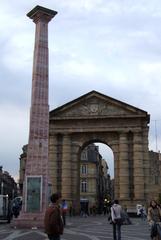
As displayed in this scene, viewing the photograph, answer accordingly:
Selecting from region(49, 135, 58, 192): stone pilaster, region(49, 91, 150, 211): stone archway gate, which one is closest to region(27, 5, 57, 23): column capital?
region(49, 91, 150, 211): stone archway gate

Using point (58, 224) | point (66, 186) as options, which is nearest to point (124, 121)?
point (66, 186)

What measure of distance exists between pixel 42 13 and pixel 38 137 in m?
8.04

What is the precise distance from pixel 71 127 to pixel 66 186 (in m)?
7.74

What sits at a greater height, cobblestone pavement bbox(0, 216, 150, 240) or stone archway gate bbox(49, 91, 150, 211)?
stone archway gate bbox(49, 91, 150, 211)

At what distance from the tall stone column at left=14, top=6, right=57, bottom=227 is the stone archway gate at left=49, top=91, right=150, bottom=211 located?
31098mm

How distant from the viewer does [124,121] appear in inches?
2336

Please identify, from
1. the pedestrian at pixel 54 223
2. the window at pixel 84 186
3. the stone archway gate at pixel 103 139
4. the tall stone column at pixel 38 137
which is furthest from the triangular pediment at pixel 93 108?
the pedestrian at pixel 54 223

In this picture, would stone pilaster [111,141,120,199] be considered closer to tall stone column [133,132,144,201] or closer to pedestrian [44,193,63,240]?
tall stone column [133,132,144,201]

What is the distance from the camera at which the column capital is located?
2916 centimetres

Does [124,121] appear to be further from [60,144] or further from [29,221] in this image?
[29,221]

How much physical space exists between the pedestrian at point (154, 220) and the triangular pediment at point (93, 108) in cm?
4403

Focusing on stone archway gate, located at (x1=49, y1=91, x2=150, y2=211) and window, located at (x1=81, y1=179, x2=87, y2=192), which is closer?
stone archway gate, located at (x1=49, y1=91, x2=150, y2=211)

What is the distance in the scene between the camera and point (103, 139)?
A: 60.1m

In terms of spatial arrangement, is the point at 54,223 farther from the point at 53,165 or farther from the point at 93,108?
the point at 93,108
